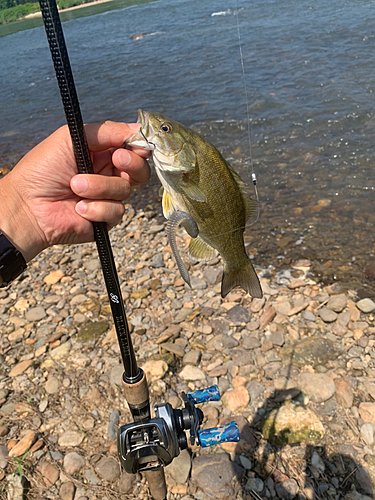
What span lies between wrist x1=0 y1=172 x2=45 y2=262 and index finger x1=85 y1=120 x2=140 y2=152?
0.52 meters

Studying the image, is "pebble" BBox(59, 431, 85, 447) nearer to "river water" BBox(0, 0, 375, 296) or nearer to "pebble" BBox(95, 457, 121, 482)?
"pebble" BBox(95, 457, 121, 482)

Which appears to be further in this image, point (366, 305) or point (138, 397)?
point (366, 305)

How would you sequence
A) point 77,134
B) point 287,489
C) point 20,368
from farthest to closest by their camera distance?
1. point 20,368
2. point 287,489
3. point 77,134

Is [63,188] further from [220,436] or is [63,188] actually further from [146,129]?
[220,436]

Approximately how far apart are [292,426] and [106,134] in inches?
98.0

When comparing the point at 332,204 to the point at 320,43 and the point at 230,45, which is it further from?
the point at 230,45

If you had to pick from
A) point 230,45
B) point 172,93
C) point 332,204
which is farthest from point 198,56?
point 332,204

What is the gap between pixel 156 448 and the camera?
2.07m

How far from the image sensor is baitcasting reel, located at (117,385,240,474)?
2.05 m

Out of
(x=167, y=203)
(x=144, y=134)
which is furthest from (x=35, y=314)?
(x=144, y=134)

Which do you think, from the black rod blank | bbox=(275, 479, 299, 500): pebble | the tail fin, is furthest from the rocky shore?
the tail fin

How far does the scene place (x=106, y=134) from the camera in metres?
2.08

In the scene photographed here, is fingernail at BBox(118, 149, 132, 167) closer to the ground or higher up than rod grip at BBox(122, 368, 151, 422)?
higher up

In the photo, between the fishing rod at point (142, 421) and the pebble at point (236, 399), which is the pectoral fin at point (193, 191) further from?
the pebble at point (236, 399)
